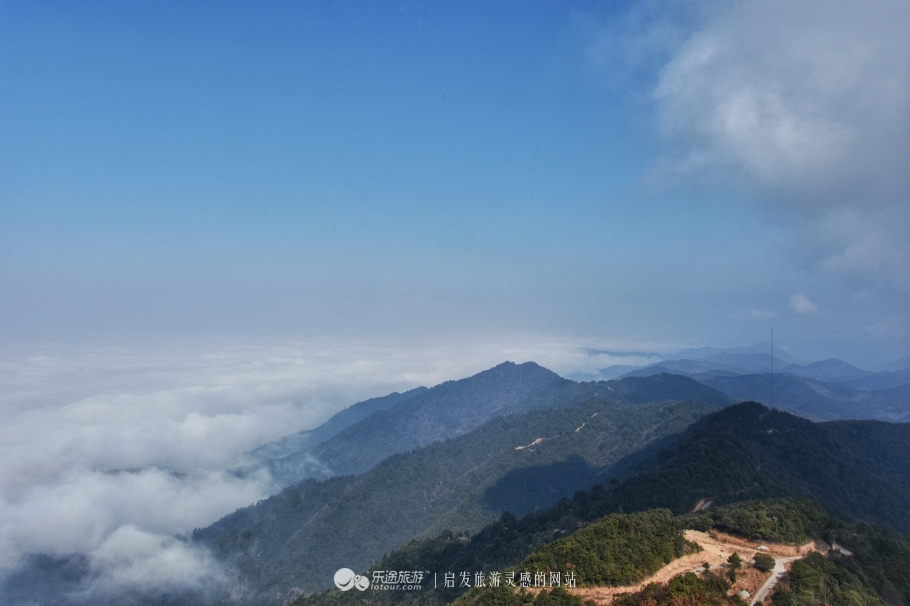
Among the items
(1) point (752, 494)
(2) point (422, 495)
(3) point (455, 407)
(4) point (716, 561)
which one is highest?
(4) point (716, 561)

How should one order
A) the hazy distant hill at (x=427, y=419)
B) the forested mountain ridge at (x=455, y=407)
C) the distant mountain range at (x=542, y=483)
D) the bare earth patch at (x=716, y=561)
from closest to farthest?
the bare earth patch at (x=716, y=561) < the distant mountain range at (x=542, y=483) < the forested mountain ridge at (x=455, y=407) < the hazy distant hill at (x=427, y=419)

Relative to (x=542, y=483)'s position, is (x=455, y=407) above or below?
above

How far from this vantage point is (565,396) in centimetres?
15388

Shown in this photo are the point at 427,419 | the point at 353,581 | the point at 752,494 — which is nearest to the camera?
the point at 353,581

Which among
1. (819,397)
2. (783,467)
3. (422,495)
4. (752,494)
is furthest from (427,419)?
(752,494)

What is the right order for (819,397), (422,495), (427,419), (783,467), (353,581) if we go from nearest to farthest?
(353,581)
(783,467)
(422,495)
(819,397)
(427,419)

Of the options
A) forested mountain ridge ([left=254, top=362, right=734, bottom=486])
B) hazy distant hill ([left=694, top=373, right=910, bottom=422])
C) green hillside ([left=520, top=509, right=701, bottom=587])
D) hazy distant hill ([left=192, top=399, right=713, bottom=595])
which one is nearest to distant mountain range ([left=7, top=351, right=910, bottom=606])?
hazy distant hill ([left=192, top=399, right=713, bottom=595])

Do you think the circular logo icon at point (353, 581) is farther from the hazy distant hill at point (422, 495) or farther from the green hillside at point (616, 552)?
the hazy distant hill at point (422, 495)

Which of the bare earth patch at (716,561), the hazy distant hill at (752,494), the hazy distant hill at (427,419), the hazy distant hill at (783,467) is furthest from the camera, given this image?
the hazy distant hill at (427,419)

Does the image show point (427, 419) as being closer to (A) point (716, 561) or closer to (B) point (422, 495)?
(B) point (422, 495)

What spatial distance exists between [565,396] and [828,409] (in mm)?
80599

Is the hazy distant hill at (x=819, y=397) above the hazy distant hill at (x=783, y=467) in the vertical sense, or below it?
below

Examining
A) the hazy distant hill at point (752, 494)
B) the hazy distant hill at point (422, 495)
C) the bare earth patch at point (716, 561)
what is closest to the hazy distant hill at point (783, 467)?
the hazy distant hill at point (752, 494)

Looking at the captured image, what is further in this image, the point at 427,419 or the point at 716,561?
the point at 427,419
